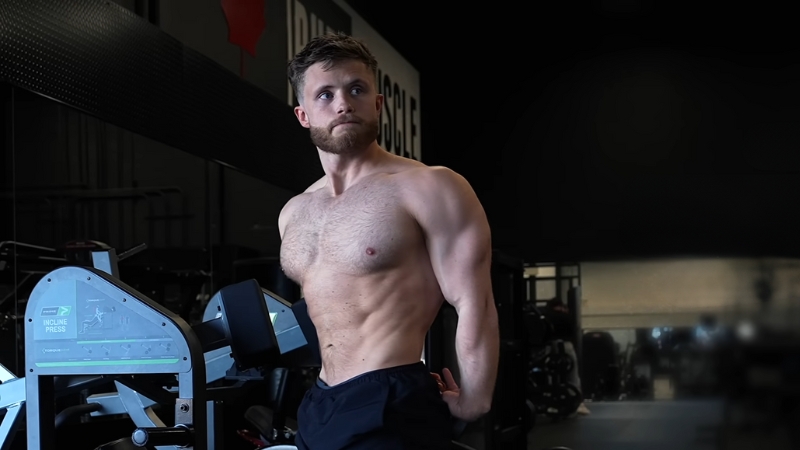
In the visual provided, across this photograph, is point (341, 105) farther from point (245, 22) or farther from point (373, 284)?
point (245, 22)

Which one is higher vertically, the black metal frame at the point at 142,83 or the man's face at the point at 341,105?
the black metal frame at the point at 142,83

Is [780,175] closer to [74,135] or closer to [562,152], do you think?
[562,152]

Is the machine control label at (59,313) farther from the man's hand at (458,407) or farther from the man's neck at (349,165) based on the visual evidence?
the man's hand at (458,407)

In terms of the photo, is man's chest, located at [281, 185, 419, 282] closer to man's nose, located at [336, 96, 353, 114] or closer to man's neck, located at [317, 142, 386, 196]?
man's neck, located at [317, 142, 386, 196]

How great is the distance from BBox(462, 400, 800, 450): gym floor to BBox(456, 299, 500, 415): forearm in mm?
5117

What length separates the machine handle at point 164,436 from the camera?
2350 mm

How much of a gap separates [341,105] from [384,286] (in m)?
0.37

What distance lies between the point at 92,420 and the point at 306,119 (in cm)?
238

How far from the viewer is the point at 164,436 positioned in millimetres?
2352

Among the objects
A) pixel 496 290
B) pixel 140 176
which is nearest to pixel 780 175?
pixel 496 290

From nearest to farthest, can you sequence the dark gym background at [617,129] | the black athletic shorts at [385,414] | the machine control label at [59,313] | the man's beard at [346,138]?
the black athletic shorts at [385,414] → the man's beard at [346,138] → the machine control label at [59,313] → the dark gym background at [617,129]

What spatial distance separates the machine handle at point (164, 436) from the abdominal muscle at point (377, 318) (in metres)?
0.50

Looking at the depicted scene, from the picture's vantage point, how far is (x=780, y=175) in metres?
6.95

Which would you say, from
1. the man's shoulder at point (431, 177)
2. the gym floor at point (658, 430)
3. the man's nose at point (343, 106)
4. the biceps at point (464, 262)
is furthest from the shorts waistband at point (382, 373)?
the gym floor at point (658, 430)
